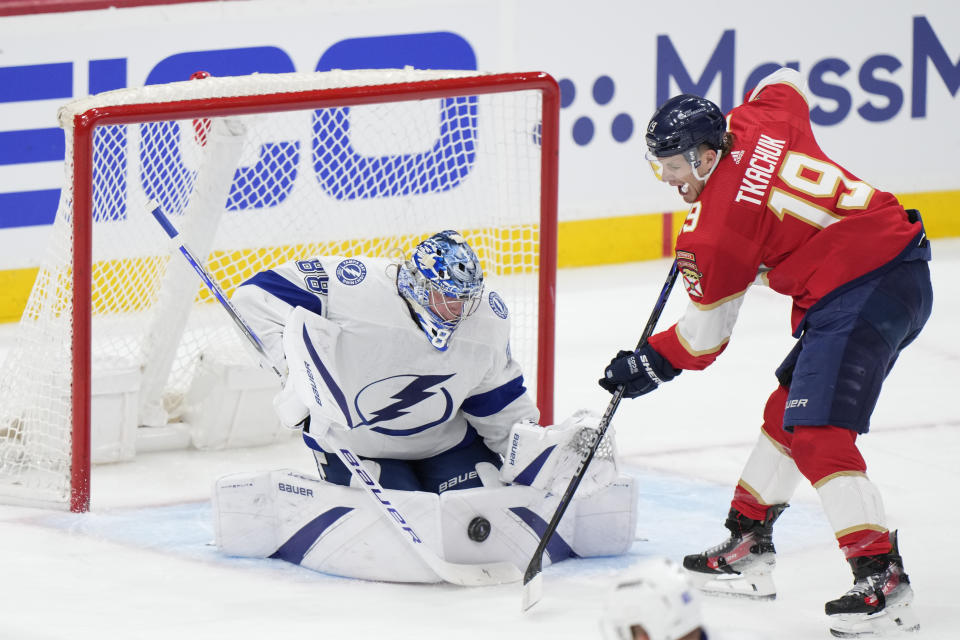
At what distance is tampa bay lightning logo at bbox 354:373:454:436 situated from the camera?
381 cm

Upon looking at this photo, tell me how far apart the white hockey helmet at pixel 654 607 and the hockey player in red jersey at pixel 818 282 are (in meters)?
1.26

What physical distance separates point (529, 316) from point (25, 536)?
2166mm

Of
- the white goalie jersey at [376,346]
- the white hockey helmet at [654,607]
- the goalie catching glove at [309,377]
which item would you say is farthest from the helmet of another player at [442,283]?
the white hockey helmet at [654,607]

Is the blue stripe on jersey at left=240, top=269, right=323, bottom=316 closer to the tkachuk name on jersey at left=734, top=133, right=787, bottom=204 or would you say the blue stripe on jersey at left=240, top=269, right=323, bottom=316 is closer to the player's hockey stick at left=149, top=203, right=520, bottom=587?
the player's hockey stick at left=149, top=203, right=520, bottom=587

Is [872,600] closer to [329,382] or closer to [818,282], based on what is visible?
[818,282]

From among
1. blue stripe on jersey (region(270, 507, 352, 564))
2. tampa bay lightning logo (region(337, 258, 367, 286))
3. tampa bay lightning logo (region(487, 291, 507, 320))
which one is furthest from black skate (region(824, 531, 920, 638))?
A: tampa bay lightning logo (region(337, 258, 367, 286))

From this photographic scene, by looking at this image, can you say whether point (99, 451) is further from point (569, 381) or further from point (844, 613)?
point (844, 613)

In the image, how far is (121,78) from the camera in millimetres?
5883

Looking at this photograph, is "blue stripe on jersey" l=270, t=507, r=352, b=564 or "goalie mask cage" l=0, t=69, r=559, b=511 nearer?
"blue stripe on jersey" l=270, t=507, r=352, b=564

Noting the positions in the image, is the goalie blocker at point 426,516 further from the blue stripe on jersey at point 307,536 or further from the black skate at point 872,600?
the black skate at point 872,600

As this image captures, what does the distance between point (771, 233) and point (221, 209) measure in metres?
1.74

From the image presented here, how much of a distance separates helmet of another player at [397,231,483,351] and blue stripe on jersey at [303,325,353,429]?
232mm

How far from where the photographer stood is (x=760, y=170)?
3.43 m

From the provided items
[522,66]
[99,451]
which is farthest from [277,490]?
[522,66]
